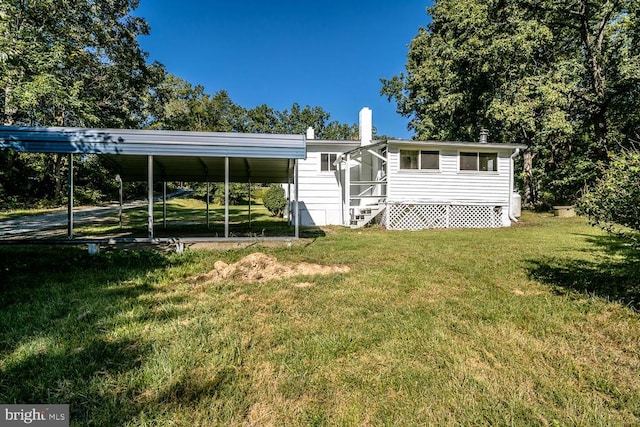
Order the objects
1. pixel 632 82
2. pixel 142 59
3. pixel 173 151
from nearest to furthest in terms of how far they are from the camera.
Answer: pixel 173 151 → pixel 632 82 → pixel 142 59

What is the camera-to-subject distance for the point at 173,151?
23.9 feet

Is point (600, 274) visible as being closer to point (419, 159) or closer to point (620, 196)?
point (620, 196)

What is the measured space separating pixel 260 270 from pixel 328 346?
9.53ft

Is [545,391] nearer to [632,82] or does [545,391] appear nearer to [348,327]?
[348,327]

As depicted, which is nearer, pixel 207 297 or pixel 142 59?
pixel 207 297

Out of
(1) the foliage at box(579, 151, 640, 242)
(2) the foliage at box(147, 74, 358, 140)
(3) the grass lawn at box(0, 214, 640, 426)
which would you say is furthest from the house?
(2) the foliage at box(147, 74, 358, 140)

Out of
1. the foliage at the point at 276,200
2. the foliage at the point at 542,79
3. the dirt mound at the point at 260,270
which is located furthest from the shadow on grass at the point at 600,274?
the foliage at the point at 276,200

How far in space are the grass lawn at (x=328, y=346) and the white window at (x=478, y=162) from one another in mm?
8460

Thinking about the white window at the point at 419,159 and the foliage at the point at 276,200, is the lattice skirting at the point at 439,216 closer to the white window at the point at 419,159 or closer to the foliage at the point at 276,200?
the white window at the point at 419,159

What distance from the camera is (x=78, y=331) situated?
321cm

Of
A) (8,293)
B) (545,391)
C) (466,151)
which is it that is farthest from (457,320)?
(466,151)

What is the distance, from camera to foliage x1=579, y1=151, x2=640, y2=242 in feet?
11.5

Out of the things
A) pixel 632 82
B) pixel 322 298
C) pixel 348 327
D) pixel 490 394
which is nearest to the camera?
pixel 490 394

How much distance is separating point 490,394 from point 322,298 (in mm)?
2373
